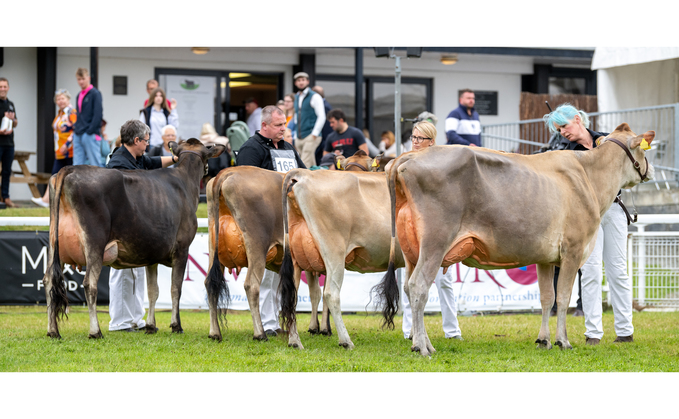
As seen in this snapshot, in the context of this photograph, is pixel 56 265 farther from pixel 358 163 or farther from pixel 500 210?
pixel 500 210

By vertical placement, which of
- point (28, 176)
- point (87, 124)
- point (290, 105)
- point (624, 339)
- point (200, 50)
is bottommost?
point (624, 339)

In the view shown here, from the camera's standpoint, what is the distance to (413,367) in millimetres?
6129

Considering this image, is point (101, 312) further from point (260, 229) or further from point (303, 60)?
point (303, 60)

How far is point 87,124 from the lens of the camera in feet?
44.8

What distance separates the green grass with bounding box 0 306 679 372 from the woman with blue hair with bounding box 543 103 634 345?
24 centimetres

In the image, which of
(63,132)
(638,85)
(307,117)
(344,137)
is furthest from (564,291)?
(638,85)

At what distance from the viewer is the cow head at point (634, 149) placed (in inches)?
299

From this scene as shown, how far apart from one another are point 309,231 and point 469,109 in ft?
26.6

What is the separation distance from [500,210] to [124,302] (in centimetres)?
458

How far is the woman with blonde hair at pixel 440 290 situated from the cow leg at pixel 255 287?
5.09 ft

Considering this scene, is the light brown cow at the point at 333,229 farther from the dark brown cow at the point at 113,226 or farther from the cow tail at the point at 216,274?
the dark brown cow at the point at 113,226

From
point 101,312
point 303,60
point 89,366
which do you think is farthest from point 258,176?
point 303,60

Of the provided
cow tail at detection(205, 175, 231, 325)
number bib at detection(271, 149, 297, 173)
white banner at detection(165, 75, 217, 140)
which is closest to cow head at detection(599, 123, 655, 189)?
number bib at detection(271, 149, 297, 173)

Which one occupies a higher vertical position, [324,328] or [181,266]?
[181,266]
